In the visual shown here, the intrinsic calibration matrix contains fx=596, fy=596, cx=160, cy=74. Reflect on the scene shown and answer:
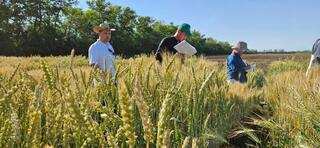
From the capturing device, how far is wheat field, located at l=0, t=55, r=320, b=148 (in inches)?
64.2

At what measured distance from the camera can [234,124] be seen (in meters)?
4.21

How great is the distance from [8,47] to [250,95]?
1488 inches

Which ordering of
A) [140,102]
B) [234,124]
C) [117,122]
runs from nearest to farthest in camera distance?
1. [140,102]
2. [117,122]
3. [234,124]

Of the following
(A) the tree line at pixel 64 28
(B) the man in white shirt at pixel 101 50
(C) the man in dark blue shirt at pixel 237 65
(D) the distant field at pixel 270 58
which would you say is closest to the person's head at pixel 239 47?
(C) the man in dark blue shirt at pixel 237 65

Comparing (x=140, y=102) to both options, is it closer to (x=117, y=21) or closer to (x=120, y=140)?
(x=120, y=140)

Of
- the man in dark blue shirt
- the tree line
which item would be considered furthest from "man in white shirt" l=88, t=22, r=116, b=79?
the tree line

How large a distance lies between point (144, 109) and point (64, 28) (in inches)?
1769

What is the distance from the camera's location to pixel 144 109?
1.33 meters

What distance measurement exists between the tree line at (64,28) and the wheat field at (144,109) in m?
36.4

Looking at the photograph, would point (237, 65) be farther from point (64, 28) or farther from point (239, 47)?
point (64, 28)

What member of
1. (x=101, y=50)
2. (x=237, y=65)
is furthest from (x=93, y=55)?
(x=237, y=65)

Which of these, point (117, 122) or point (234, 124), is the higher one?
point (117, 122)

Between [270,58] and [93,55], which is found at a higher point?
[93,55]

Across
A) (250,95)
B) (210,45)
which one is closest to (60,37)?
(210,45)
